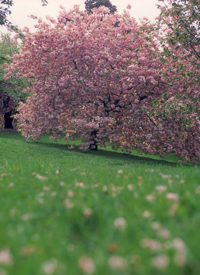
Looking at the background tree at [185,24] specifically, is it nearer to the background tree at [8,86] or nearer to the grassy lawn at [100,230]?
the grassy lawn at [100,230]

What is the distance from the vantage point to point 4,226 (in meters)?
5.77

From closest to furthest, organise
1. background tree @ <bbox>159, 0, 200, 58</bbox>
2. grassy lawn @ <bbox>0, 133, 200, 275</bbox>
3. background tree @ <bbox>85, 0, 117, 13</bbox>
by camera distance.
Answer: grassy lawn @ <bbox>0, 133, 200, 275</bbox>, background tree @ <bbox>159, 0, 200, 58</bbox>, background tree @ <bbox>85, 0, 117, 13</bbox>

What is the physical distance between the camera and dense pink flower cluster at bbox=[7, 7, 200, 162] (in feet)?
108

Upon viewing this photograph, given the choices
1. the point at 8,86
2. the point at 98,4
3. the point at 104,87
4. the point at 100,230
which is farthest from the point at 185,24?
the point at 98,4

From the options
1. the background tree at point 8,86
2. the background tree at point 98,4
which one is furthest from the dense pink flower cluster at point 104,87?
the background tree at point 98,4

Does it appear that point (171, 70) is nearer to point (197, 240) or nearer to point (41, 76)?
point (41, 76)

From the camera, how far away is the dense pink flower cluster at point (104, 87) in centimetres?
3297

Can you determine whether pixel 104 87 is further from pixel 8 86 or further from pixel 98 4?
pixel 98 4

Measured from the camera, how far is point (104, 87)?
109 feet

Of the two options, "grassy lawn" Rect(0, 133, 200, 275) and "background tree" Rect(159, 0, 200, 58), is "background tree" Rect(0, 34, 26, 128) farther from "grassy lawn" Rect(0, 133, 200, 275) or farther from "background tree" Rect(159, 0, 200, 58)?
"grassy lawn" Rect(0, 133, 200, 275)

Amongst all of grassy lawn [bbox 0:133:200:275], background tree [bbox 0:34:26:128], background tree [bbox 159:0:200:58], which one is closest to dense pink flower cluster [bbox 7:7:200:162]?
background tree [bbox 159:0:200:58]

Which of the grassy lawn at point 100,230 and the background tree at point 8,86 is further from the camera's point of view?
the background tree at point 8,86

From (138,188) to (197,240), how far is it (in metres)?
3.72

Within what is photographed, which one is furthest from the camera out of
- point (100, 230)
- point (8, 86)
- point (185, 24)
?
point (8, 86)
